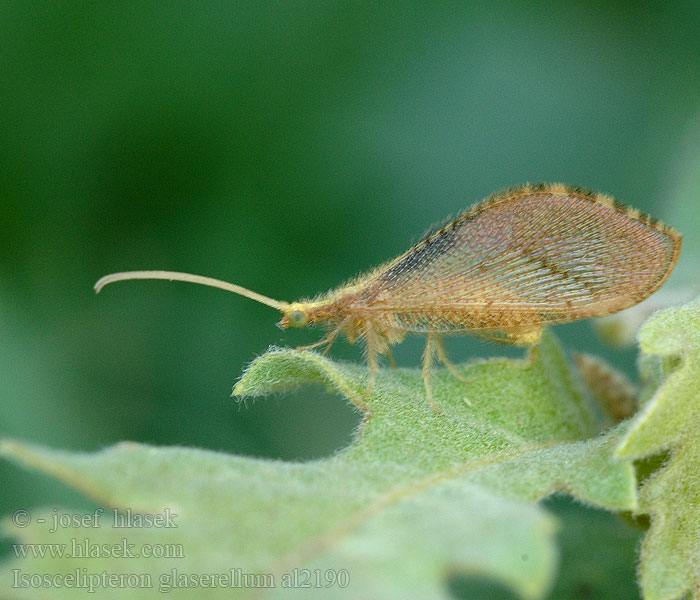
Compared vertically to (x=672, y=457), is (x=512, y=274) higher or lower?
higher

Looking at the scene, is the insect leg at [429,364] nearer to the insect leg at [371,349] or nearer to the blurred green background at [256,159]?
the insect leg at [371,349]

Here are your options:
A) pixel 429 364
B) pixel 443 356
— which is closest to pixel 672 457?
pixel 429 364

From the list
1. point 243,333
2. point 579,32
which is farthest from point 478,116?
point 243,333

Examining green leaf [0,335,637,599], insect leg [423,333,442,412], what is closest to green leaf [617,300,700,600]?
green leaf [0,335,637,599]

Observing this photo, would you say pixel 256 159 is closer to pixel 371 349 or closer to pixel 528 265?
pixel 371 349

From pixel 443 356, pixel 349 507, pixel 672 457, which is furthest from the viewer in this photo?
pixel 443 356

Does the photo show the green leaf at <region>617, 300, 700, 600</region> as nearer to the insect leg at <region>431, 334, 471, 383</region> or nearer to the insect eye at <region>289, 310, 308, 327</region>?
the insect leg at <region>431, 334, 471, 383</region>

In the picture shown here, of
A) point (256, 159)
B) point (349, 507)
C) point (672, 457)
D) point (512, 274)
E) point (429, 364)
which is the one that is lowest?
point (349, 507)
